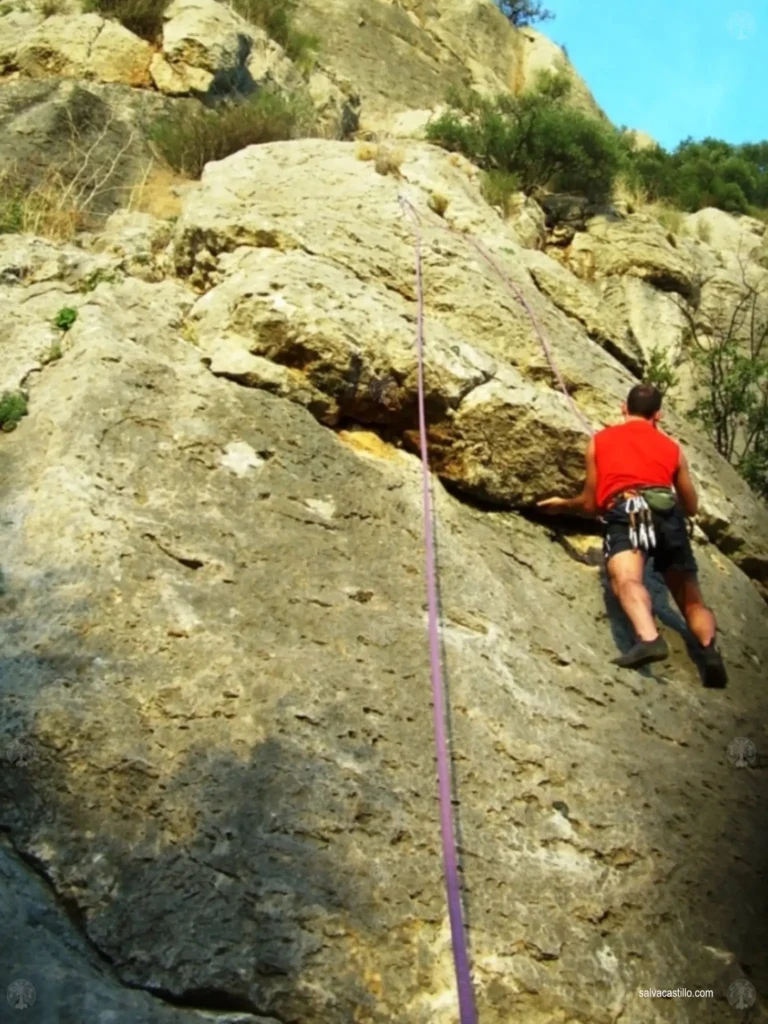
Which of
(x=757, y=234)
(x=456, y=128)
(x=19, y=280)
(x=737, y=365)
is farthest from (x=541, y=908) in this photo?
(x=757, y=234)

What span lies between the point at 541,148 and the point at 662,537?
8.13 metres

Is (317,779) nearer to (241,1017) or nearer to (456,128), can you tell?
(241,1017)

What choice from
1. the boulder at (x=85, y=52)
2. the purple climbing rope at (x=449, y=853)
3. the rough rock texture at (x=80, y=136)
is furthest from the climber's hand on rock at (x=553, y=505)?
the boulder at (x=85, y=52)

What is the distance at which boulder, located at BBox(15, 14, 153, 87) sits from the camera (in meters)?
10.5

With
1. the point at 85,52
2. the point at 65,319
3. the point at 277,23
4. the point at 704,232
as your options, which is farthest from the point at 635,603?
the point at 277,23

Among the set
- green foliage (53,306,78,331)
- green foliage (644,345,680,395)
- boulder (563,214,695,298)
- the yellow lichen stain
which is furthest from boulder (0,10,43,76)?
the yellow lichen stain

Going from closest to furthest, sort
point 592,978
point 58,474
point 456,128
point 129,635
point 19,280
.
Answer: point 592,978
point 129,635
point 58,474
point 19,280
point 456,128

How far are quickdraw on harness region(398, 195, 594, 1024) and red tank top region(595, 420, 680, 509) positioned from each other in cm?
51

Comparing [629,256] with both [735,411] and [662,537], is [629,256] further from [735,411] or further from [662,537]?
[662,537]

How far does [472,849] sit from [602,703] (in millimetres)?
1205

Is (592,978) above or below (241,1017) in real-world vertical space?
above

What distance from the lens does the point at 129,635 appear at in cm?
383

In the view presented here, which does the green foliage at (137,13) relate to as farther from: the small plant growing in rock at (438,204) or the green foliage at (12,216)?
the small plant growing in rock at (438,204)

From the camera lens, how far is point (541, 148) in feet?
39.5
